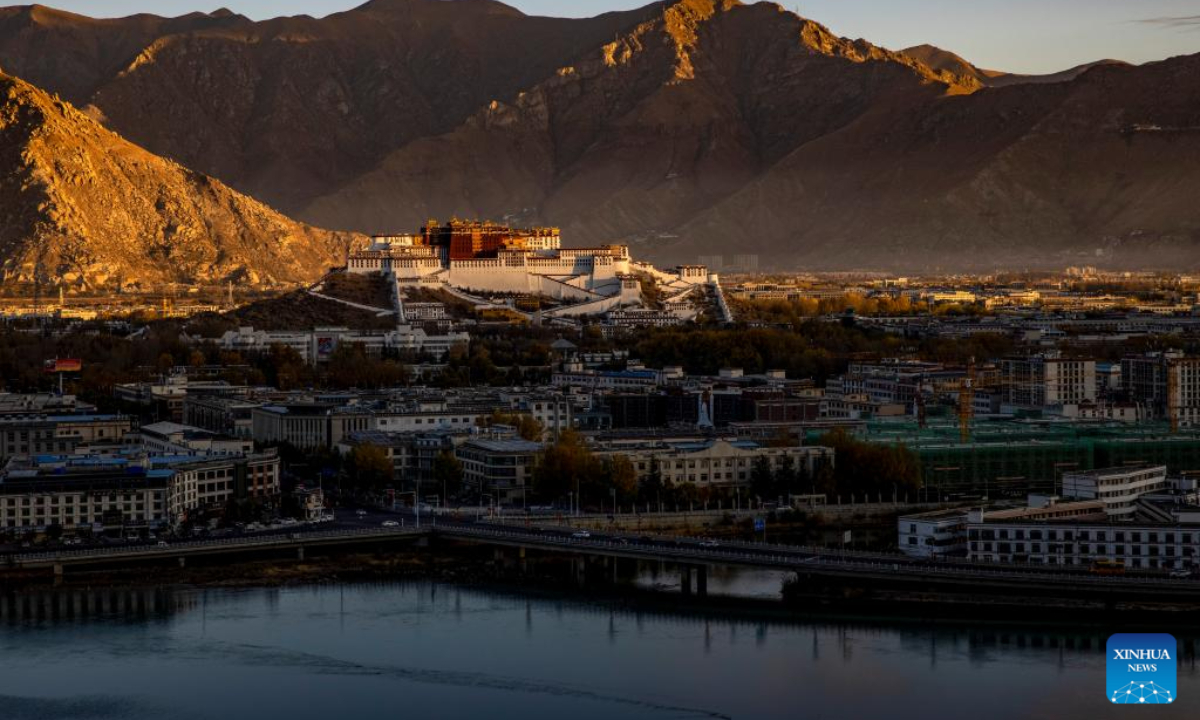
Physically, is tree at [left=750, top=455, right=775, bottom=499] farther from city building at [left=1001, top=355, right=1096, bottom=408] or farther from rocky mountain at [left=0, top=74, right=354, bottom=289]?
rocky mountain at [left=0, top=74, right=354, bottom=289]

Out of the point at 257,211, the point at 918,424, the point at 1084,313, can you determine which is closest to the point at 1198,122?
the point at 257,211

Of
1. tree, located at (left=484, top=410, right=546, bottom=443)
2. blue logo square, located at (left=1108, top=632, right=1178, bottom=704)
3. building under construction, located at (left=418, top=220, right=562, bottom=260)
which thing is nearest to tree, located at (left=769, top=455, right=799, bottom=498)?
tree, located at (left=484, top=410, right=546, bottom=443)

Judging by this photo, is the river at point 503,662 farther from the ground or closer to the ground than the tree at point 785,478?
closer to the ground

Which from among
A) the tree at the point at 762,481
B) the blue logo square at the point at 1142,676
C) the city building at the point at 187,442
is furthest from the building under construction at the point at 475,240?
the blue logo square at the point at 1142,676

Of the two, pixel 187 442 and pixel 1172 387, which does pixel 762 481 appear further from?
pixel 1172 387

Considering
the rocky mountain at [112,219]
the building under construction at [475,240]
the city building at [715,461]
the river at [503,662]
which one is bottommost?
the river at [503,662]

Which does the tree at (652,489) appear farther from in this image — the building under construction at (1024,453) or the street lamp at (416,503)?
the building under construction at (1024,453)
